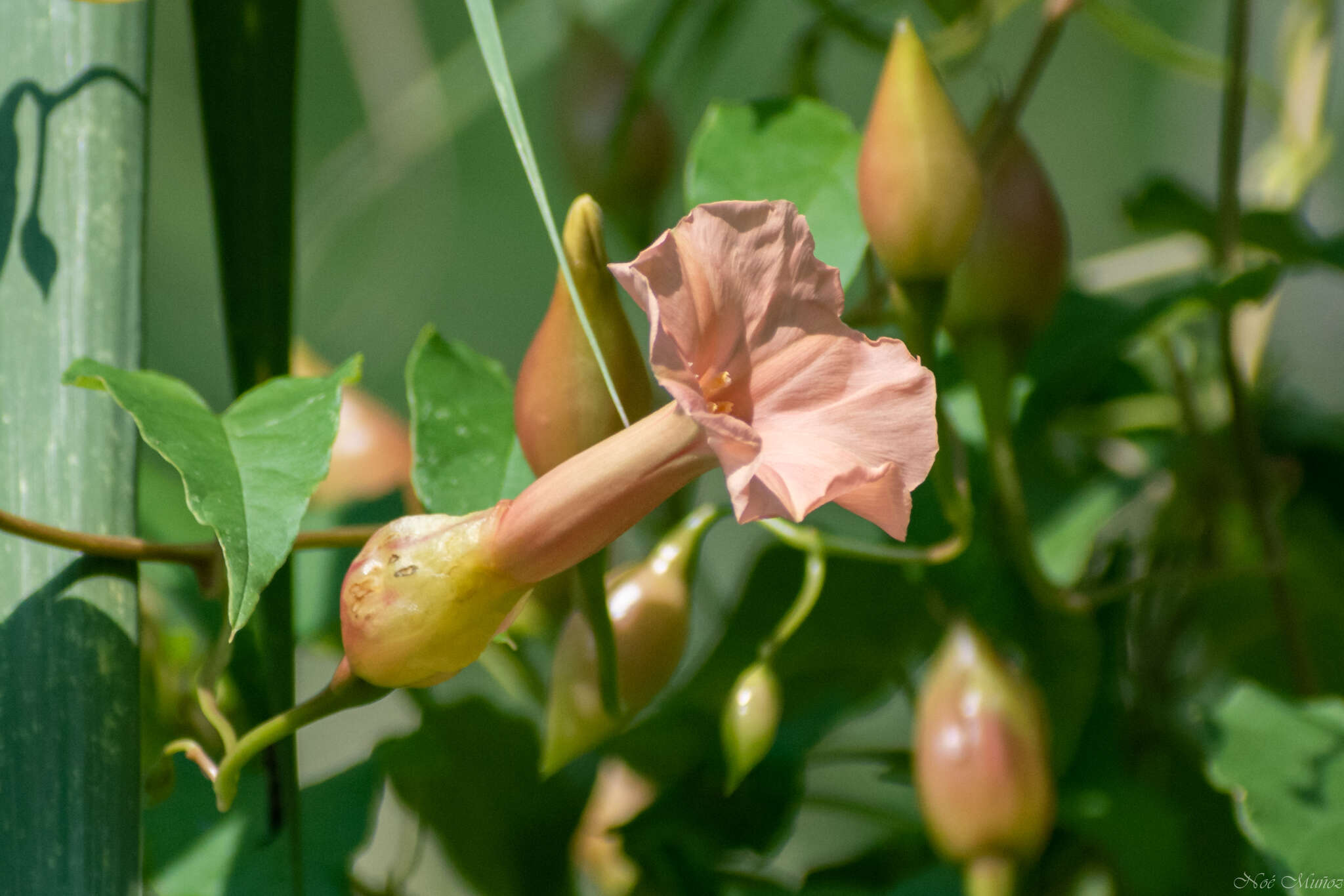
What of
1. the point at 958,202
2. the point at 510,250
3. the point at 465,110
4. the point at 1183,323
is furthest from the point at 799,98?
the point at 510,250

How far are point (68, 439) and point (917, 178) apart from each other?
141 millimetres

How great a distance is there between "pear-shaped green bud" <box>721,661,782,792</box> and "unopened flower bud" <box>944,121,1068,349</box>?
0.31 feet

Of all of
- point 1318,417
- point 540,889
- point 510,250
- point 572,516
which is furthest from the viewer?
point 510,250

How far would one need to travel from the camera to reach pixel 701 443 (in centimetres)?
15

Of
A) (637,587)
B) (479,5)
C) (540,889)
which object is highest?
(479,5)

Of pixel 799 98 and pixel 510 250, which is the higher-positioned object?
pixel 799 98

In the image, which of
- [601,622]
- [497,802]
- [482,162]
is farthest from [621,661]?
[482,162]

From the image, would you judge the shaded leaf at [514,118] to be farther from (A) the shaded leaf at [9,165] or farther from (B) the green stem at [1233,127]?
Answer: (B) the green stem at [1233,127]

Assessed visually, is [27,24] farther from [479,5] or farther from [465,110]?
[465,110]

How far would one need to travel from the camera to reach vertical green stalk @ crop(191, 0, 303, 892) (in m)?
0.20

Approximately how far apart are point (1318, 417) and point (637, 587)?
1.16 feet

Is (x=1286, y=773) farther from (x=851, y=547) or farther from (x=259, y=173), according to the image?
(x=259, y=173)

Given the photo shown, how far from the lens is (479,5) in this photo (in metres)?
0.17

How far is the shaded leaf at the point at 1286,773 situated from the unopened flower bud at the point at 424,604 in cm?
16
